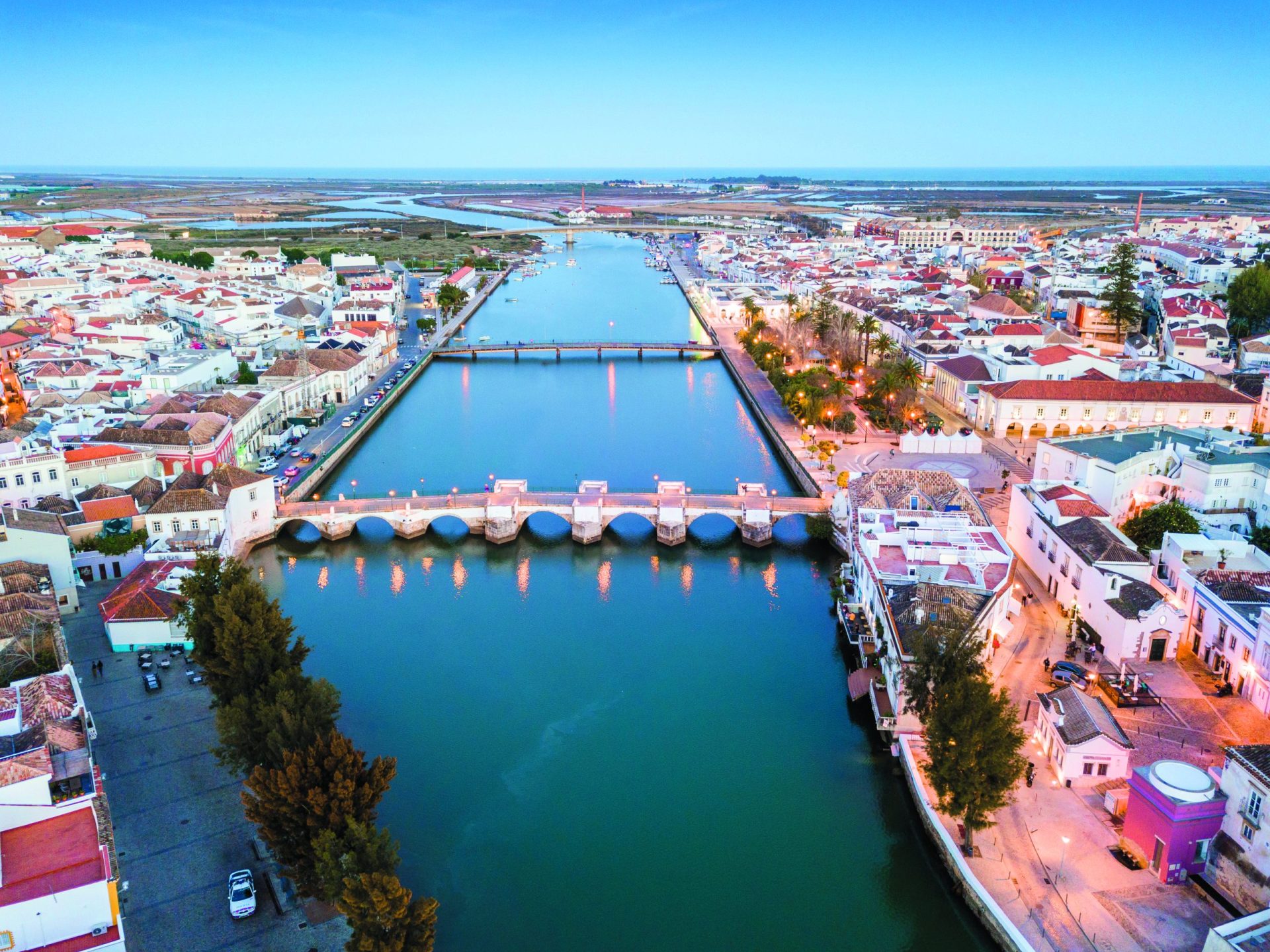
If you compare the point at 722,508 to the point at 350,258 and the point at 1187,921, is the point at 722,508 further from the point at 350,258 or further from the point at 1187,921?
the point at 350,258

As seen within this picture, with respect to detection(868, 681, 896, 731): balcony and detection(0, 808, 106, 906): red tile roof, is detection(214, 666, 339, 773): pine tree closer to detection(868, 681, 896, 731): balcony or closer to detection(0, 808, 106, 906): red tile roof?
detection(0, 808, 106, 906): red tile roof

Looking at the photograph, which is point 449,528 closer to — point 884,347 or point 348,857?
point 348,857

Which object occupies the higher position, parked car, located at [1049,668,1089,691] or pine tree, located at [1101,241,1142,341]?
pine tree, located at [1101,241,1142,341]

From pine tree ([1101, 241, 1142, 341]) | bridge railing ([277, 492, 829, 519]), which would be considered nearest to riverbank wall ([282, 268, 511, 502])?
bridge railing ([277, 492, 829, 519])

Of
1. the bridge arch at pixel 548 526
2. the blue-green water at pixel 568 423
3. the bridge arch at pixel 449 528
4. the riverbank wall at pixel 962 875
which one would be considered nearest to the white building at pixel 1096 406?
the blue-green water at pixel 568 423

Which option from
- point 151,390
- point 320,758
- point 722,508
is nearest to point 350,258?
point 151,390

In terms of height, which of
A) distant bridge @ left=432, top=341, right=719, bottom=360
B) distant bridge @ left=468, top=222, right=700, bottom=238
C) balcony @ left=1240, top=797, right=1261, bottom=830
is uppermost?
distant bridge @ left=468, top=222, right=700, bottom=238
